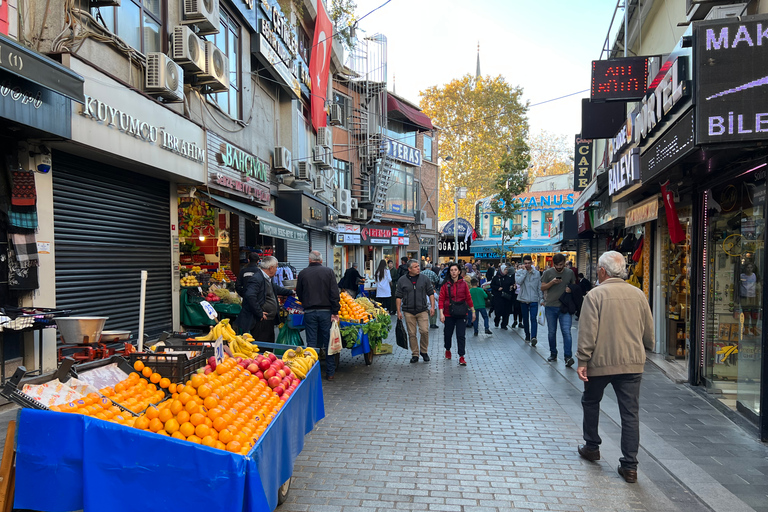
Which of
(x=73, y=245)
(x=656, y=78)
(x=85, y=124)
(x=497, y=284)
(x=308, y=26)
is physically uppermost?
(x=308, y=26)

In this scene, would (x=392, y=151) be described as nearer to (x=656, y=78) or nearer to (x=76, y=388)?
(x=656, y=78)

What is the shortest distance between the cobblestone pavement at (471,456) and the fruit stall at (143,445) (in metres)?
0.87

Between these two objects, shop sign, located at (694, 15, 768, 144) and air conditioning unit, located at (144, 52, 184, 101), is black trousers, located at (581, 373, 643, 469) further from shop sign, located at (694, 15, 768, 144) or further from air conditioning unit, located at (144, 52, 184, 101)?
air conditioning unit, located at (144, 52, 184, 101)

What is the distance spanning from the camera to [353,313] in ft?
29.3

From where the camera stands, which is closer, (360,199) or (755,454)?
(755,454)

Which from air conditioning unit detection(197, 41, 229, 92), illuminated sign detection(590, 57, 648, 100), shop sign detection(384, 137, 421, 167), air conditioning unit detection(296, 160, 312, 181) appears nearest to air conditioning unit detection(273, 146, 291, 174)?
air conditioning unit detection(296, 160, 312, 181)

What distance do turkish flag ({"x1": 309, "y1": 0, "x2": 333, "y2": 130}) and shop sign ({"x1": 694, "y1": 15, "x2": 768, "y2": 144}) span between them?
14021 mm

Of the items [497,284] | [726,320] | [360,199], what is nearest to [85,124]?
[726,320]

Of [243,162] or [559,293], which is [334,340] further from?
[243,162]

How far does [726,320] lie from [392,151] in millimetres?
23939

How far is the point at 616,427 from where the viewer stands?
5738mm

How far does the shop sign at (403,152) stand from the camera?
2875 centimetres

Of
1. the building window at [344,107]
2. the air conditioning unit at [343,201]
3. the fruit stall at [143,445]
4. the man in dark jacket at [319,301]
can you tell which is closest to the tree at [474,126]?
the building window at [344,107]

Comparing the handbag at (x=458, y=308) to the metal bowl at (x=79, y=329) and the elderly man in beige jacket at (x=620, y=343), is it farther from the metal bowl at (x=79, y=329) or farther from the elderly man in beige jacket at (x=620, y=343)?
the metal bowl at (x=79, y=329)
